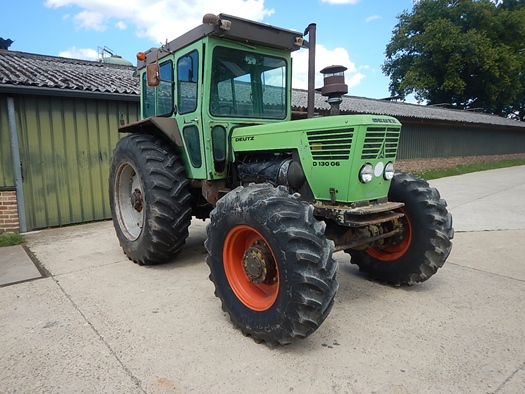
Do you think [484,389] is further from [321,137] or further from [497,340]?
[321,137]

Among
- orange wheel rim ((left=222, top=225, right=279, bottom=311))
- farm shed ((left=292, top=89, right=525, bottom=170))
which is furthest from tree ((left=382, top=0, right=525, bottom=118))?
orange wheel rim ((left=222, top=225, right=279, bottom=311))

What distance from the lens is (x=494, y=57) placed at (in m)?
29.3

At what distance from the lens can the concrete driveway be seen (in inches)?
82.3

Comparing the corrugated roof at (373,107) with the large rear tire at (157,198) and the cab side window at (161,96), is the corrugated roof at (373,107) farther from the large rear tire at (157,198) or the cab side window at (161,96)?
the large rear tire at (157,198)

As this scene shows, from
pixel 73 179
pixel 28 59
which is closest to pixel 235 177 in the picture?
pixel 73 179

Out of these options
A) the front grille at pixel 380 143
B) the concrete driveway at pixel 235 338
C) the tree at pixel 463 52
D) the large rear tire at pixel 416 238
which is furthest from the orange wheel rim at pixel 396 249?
the tree at pixel 463 52

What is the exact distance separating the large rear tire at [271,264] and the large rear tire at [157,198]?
1099mm

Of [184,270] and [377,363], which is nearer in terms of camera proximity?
[377,363]

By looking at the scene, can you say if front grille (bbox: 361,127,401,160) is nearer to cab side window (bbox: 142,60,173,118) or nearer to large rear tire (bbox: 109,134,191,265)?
large rear tire (bbox: 109,134,191,265)

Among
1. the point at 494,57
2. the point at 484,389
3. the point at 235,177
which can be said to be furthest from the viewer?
the point at 494,57

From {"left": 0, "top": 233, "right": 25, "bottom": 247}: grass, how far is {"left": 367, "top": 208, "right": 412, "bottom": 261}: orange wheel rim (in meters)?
5.04

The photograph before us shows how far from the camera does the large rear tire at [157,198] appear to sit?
366 cm

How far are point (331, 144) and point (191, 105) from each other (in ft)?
5.30

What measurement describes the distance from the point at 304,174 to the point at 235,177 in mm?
954
